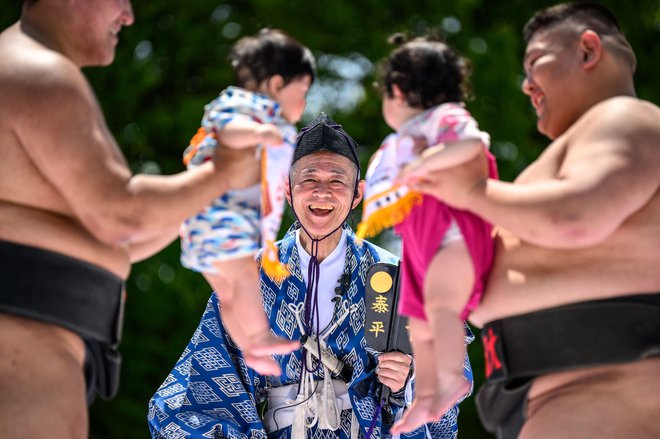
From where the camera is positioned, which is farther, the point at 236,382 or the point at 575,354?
the point at 236,382

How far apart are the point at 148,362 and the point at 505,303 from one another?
5334 mm

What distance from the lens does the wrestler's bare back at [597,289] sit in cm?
231

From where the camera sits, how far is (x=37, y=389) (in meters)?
2.27

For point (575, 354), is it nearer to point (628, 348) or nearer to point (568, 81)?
point (628, 348)

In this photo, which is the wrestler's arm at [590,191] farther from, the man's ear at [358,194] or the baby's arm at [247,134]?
the man's ear at [358,194]

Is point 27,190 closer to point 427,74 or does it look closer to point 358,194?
point 427,74

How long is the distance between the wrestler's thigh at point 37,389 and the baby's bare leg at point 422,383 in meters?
0.76

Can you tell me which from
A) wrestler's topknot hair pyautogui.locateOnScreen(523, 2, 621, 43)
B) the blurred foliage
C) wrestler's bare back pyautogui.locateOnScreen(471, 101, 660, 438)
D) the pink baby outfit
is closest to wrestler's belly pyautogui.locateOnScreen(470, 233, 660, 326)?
wrestler's bare back pyautogui.locateOnScreen(471, 101, 660, 438)

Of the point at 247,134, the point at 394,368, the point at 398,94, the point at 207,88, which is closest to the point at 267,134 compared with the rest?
the point at 247,134

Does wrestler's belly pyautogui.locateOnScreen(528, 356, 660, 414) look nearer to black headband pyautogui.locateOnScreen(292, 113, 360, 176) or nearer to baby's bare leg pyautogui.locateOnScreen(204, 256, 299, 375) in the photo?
baby's bare leg pyautogui.locateOnScreen(204, 256, 299, 375)

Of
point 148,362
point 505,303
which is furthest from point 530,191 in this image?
point 148,362

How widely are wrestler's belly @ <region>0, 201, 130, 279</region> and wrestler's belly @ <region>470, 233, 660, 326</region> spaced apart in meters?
0.96

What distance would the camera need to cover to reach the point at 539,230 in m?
2.30

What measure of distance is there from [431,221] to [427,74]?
36 cm
